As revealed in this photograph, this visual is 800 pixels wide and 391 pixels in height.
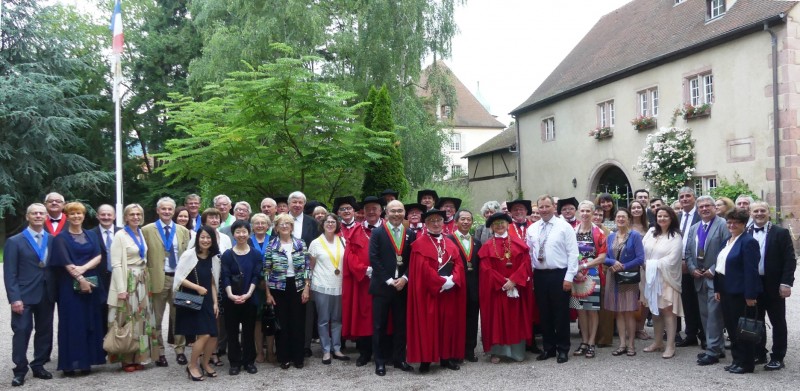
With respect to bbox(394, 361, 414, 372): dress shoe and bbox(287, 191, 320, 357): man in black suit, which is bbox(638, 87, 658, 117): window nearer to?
bbox(287, 191, 320, 357): man in black suit

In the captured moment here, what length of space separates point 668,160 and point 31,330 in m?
17.5

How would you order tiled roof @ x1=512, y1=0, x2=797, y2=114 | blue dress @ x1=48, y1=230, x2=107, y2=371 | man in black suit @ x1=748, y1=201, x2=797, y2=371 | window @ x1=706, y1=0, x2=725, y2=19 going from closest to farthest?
1. man in black suit @ x1=748, y1=201, x2=797, y2=371
2. blue dress @ x1=48, y1=230, x2=107, y2=371
3. tiled roof @ x1=512, y1=0, x2=797, y2=114
4. window @ x1=706, y1=0, x2=725, y2=19

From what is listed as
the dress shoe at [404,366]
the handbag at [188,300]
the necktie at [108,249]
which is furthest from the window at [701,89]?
the necktie at [108,249]

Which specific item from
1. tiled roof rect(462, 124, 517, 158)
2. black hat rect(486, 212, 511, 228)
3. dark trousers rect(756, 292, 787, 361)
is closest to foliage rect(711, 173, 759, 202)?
dark trousers rect(756, 292, 787, 361)

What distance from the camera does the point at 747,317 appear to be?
257 inches

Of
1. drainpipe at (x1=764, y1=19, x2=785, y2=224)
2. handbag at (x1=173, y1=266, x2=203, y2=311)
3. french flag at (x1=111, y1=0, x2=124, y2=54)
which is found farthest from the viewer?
drainpipe at (x1=764, y1=19, x2=785, y2=224)

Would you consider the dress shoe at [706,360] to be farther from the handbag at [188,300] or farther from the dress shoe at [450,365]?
the handbag at [188,300]

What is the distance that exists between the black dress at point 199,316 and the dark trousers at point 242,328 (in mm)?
198

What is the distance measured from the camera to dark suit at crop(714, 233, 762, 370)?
6391mm

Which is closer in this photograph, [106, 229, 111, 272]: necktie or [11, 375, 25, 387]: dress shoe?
[11, 375, 25, 387]: dress shoe

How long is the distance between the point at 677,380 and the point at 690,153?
47.7 ft

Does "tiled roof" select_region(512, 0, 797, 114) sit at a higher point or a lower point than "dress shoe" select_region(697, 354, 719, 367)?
higher

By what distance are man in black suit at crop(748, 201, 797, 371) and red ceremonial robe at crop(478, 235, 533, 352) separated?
2.27 m

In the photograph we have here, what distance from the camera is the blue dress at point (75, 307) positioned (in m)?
6.84
